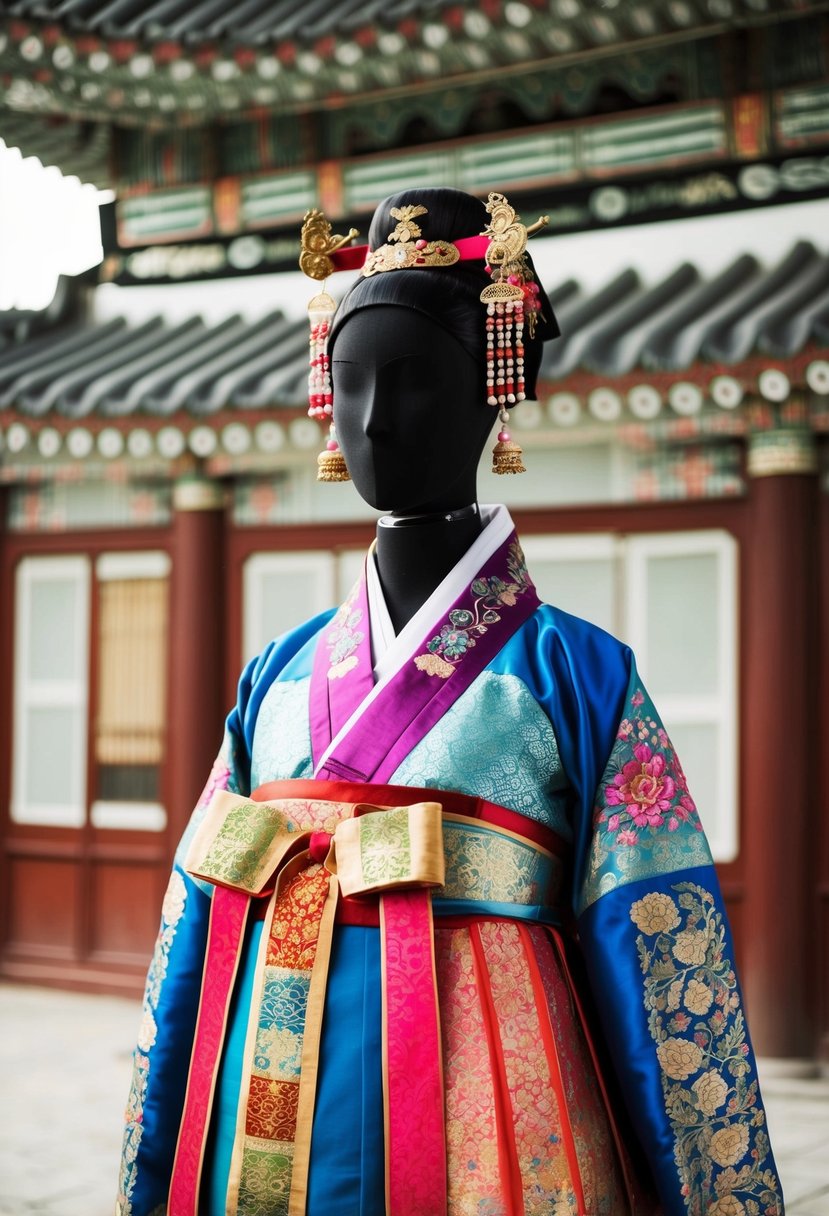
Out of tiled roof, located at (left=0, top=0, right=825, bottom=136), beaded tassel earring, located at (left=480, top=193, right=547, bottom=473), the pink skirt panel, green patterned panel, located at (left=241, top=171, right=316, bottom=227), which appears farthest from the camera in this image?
green patterned panel, located at (left=241, top=171, right=316, bottom=227)

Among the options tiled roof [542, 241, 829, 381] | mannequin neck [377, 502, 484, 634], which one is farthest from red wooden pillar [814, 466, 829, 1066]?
mannequin neck [377, 502, 484, 634]

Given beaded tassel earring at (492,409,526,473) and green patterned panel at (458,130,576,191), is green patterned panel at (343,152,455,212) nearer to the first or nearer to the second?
green patterned panel at (458,130,576,191)

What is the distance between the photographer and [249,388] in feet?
21.9

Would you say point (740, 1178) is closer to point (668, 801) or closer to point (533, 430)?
point (668, 801)

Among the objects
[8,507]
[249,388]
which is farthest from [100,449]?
[8,507]

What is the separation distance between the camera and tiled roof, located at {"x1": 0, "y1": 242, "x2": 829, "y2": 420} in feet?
18.9

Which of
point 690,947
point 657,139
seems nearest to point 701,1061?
point 690,947

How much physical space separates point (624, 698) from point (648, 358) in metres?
3.84

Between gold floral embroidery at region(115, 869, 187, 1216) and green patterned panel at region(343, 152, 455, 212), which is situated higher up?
green patterned panel at region(343, 152, 455, 212)

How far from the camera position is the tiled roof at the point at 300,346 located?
5762 mm

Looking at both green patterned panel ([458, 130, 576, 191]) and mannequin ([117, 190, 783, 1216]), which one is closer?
mannequin ([117, 190, 783, 1216])

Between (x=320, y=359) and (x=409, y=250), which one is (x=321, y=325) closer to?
(x=320, y=359)

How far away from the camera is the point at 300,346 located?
7137 millimetres

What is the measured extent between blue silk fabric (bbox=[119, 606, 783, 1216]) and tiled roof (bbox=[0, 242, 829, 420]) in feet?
12.1
